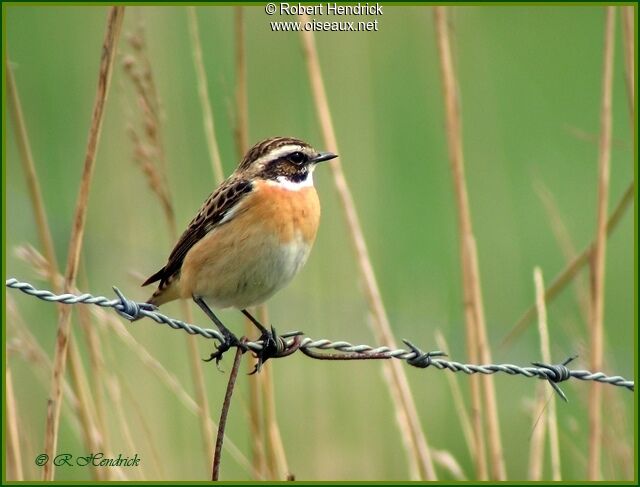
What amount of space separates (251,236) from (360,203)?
3670 millimetres

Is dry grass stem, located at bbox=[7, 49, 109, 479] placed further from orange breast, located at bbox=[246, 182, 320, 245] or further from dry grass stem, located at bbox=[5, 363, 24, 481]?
orange breast, located at bbox=[246, 182, 320, 245]

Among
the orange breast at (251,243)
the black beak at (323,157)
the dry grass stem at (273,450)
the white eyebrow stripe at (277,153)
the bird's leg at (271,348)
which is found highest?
the white eyebrow stripe at (277,153)

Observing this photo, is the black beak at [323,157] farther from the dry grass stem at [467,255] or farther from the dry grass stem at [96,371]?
the dry grass stem at [96,371]

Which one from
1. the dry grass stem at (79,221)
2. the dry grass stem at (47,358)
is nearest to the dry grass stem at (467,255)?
the dry grass stem at (47,358)

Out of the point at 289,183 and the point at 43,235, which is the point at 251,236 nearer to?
the point at 289,183

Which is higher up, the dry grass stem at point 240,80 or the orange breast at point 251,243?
the dry grass stem at point 240,80

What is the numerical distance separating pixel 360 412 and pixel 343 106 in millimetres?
1653

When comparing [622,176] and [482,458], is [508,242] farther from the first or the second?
[482,458]

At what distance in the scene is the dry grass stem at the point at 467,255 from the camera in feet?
12.9

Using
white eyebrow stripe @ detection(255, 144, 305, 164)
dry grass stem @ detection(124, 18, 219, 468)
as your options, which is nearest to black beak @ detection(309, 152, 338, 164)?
white eyebrow stripe @ detection(255, 144, 305, 164)

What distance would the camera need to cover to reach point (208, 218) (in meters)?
4.27

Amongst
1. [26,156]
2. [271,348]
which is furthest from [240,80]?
[271,348]

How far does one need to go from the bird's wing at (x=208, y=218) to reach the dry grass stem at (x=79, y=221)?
70 centimetres

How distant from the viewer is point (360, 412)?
5.49 metres
